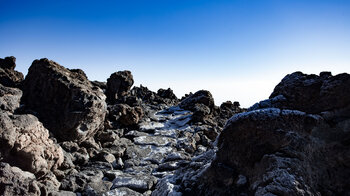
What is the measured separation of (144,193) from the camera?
10695mm

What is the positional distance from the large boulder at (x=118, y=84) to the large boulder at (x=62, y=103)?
12.4 metres

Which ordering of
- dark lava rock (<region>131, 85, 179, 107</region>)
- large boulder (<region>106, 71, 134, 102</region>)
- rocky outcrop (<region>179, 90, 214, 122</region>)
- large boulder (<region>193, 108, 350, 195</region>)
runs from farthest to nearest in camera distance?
dark lava rock (<region>131, 85, 179, 107</region>)
rocky outcrop (<region>179, 90, 214, 122</region>)
large boulder (<region>106, 71, 134, 102</region>)
large boulder (<region>193, 108, 350, 195</region>)

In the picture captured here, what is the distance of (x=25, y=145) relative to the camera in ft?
31.1

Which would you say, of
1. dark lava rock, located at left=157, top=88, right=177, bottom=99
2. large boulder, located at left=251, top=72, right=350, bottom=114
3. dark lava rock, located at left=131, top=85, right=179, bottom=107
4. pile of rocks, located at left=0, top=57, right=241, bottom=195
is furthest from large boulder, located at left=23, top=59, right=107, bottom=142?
dark lava rock, located at left=157, top=88, right=177, bottom=99

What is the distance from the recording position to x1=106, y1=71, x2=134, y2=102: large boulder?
29.0 m

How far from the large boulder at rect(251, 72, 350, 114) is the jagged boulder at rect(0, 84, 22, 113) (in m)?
14.1

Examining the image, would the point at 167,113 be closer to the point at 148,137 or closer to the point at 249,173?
the point at 148,137

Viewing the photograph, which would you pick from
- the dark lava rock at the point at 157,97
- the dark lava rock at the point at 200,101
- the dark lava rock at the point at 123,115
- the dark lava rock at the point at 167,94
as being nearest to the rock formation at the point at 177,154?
the dark lava rock at the point at 123,115

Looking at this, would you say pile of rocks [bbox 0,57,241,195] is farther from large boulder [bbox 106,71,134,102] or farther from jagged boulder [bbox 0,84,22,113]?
large boulder [bbox 106,71,134,102]

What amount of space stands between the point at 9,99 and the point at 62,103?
3119mm

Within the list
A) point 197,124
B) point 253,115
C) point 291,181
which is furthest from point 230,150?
point 197,124

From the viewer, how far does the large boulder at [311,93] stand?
8.72m

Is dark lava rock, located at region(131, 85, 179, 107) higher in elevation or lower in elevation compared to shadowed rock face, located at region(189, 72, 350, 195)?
higher

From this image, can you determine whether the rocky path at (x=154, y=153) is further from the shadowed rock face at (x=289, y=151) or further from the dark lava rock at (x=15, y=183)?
the shadowed rock face at (x=289, y=151)
